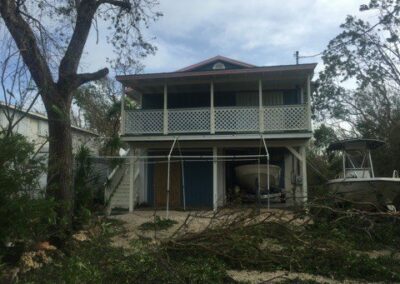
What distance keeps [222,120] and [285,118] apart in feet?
7.62

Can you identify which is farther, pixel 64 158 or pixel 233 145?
pixel 233 145

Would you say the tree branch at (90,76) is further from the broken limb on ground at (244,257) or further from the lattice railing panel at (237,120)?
the lattice railing panel at (237,120)

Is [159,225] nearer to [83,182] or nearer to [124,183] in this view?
[83,182]

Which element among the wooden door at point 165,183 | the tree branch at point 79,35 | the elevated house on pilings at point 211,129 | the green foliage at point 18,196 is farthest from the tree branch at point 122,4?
the green foliage at point 18,196

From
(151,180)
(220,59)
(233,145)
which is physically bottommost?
(151,180)

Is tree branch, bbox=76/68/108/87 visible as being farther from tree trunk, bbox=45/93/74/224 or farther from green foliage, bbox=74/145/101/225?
green foliage, bbox=74/145/101/225

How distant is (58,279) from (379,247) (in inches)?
281

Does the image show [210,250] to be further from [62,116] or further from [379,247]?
[62,116]

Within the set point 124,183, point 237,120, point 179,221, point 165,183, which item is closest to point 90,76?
point 179,221

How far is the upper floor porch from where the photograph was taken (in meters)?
18.3

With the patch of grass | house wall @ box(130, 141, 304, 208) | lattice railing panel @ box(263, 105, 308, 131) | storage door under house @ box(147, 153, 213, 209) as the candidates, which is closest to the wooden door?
storage door under house @ box(147, 153, 213, 209)

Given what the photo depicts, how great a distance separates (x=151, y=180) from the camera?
839 inches

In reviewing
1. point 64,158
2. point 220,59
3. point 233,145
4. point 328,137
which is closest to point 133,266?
point 64,158

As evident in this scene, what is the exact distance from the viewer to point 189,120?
62.3ft
